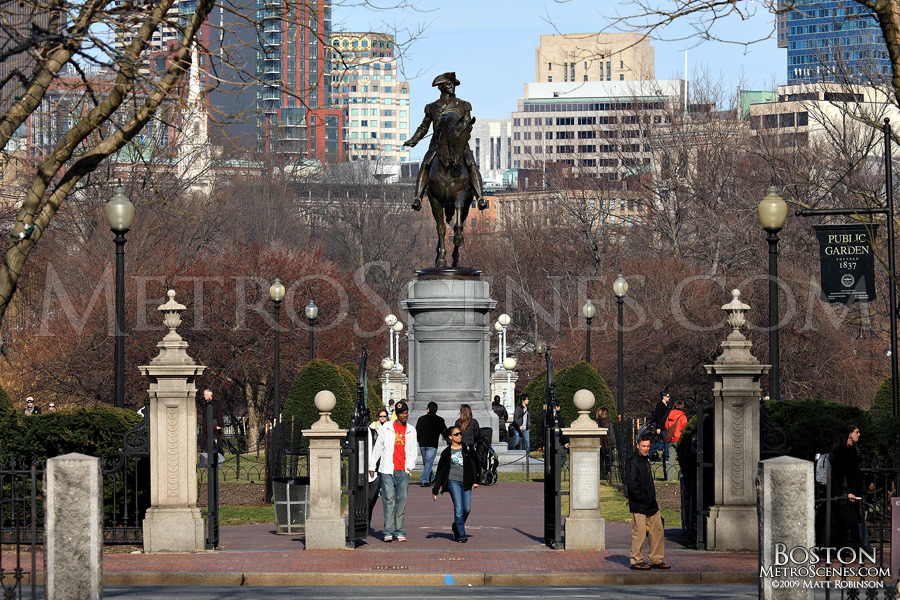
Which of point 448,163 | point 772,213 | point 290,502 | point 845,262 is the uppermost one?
point 448,163

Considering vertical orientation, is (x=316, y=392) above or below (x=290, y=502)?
above

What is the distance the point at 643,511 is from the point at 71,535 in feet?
21.7

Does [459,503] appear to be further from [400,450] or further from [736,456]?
[736,456]

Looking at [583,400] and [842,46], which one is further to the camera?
[842,46]

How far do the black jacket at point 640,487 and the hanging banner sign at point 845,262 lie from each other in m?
6.47

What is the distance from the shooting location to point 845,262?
68.6 ft

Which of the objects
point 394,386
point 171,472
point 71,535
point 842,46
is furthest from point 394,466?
point 842,46

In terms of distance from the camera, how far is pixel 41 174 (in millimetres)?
13273

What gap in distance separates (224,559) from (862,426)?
7.81 meters

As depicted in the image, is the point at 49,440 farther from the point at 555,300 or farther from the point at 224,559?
the point at 555,300

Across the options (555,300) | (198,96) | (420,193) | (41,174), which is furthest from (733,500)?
(555,300)

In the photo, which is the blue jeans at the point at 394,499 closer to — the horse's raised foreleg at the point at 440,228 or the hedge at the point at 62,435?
the hedge at the point at 62,435

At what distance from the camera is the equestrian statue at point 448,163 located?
29.3 m

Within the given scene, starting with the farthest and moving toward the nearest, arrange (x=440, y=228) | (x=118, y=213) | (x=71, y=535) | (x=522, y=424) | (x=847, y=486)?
(x=522, y=424) < (x=440, y=228) < (x=118, y=213) < (x=847, y=486) < (x=71, y=535)
